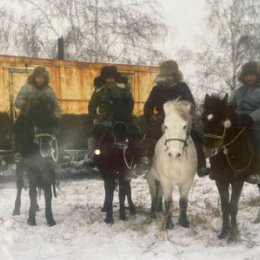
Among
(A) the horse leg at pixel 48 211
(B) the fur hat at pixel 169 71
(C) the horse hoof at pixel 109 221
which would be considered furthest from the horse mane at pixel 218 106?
(A) the horse leg at pixel 48 211

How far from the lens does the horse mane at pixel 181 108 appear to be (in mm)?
6207

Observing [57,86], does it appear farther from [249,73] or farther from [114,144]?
[249,73]

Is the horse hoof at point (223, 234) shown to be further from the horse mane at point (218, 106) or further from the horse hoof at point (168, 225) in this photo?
the horse mane at point (218, 106)

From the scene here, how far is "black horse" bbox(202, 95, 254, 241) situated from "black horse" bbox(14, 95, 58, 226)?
259cm

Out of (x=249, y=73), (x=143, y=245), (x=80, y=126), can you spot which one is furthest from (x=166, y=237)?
(x=80, y=126)

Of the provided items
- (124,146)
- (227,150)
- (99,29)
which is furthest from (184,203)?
(99,29)

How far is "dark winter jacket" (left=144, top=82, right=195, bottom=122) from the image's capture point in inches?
277

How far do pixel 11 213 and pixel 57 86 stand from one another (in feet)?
16.4

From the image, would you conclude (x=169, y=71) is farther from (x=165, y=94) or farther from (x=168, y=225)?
(x=168, y=225)

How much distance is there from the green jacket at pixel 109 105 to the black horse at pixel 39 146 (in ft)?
2.27

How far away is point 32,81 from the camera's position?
763 centimetres

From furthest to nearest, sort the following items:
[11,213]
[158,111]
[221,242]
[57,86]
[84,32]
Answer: [84,32] → [57,86] → [11,213] → [158,111] → [221,242]

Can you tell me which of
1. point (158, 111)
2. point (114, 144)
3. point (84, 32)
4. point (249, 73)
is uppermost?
point (84, 32)

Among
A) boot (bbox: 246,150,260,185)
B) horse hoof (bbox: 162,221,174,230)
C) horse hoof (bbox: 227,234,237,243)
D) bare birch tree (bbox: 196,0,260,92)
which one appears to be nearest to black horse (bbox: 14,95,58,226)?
horse hoof (bbox: 162,221,174,230)
